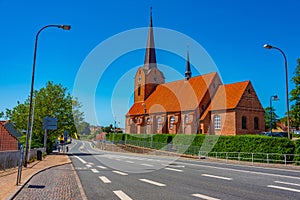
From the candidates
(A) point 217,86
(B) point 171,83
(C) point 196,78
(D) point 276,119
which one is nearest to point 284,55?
(A) point 217,86

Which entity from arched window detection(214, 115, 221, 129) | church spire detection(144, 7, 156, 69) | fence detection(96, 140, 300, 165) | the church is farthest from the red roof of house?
fence detection(96, 140, 300, 165)

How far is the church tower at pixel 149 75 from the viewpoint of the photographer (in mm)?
72250

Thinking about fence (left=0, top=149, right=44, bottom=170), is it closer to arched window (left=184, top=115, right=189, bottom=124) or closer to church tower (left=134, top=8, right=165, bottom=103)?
arched window (left=184, top=115, right=189, bottom=124)

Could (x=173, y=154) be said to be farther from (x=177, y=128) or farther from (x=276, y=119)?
(x=276, y=119)

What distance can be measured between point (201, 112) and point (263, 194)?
150ft

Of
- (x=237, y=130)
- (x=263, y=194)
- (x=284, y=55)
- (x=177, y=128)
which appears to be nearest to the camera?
(x=263, y=194)

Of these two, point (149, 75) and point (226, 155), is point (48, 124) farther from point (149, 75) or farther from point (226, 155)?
point (149, 75)

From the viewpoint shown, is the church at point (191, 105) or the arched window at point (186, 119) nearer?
the church at point (191, 105)

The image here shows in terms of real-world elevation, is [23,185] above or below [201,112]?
below

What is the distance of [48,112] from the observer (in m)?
39.3

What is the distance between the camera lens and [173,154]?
38.5 metres

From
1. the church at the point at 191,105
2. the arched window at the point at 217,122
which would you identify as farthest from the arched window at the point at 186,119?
the arched window at the point at 217,122

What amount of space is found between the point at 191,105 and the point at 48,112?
27524 mm

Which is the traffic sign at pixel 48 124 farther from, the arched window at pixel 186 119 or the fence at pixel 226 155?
the arched window at pixel 186 119
